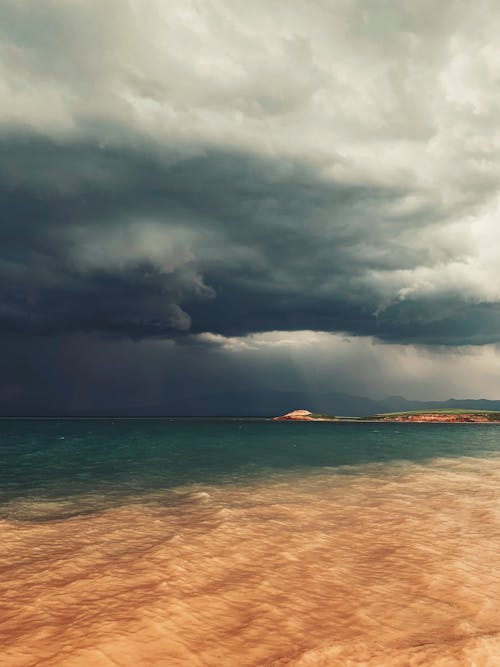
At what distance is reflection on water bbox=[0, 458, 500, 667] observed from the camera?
9.13m

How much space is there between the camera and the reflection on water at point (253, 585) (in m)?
9.13

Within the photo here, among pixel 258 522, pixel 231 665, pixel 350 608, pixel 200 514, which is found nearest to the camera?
pixel 231 665

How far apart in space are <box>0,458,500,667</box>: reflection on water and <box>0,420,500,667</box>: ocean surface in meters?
0.05

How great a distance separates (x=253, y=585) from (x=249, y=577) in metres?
0.70

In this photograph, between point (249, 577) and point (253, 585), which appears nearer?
point (253, 585)

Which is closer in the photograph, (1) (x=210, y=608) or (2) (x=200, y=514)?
(1) (x=210, y=608)

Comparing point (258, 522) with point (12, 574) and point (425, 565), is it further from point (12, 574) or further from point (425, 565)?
point (12, 574)

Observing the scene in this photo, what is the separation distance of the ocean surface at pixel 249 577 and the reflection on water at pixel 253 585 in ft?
0.18

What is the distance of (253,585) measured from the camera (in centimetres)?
1284

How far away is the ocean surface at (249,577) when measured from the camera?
918 cm

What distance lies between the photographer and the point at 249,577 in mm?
13516

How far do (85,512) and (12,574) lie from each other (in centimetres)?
971

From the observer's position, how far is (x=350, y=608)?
1125cm

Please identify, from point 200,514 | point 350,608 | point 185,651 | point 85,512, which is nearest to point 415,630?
point 350,608
